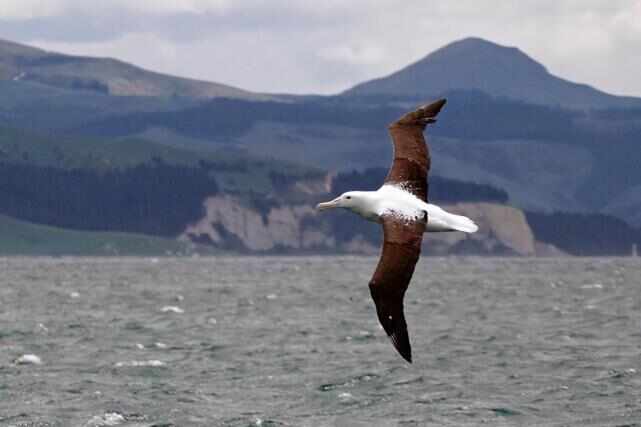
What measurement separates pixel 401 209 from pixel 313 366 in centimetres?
2359

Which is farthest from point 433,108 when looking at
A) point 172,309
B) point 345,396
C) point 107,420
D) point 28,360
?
point 172,309

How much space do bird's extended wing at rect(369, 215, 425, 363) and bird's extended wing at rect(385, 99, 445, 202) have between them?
1.79 meters

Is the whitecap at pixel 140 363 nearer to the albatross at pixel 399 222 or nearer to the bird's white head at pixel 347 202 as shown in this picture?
the albatross at pixel 399 222

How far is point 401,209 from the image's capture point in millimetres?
22688

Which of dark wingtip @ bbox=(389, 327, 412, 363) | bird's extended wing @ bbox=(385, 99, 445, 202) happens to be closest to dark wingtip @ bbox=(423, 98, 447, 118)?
bird's extended wing @ bbox=(385, 99, 445, 202)

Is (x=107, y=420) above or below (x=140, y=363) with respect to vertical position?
below

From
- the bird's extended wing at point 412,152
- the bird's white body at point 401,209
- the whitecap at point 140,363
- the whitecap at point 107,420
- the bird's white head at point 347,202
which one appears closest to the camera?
the bird's white body at point 401,209

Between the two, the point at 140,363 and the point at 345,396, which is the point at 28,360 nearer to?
the point at 140,363

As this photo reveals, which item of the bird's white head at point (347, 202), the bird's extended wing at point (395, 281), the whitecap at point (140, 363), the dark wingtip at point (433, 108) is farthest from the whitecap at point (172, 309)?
the bird's extended wing at point (395, 281)

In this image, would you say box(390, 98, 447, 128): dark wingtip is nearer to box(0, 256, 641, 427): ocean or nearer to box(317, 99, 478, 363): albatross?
box(317, 99, 478, 363): albatross

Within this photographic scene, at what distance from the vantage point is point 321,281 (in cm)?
13275

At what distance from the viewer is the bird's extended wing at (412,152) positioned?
24.4 metres

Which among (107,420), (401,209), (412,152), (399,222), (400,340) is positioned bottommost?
(107,420)

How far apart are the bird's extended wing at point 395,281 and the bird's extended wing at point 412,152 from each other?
1.79 metres
